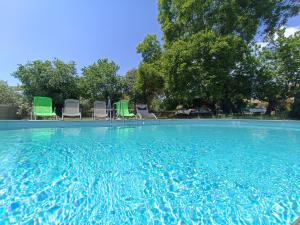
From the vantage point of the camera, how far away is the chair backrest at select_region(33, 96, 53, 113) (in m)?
12.0

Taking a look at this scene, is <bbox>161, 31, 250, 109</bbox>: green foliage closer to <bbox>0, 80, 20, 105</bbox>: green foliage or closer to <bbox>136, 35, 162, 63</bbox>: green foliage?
<bbox>136, 35, 162, 63</bbox>: green foliage

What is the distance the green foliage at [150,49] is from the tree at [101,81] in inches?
124

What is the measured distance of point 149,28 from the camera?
2014 cm

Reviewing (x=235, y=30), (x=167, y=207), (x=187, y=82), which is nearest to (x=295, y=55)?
(x=235, y=30)

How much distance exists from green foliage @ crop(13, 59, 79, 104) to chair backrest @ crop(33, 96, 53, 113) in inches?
105

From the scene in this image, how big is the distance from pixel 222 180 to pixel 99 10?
47.4 feet

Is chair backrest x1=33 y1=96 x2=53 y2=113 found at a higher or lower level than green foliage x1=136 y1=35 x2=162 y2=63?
lower

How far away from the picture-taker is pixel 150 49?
1958 cm

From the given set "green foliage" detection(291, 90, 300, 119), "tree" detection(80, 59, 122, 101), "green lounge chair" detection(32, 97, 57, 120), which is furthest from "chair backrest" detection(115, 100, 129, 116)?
"green foliage" detection(291, 90, 300, 119)

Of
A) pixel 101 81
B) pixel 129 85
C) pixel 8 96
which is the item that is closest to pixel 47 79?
pixel 101 81

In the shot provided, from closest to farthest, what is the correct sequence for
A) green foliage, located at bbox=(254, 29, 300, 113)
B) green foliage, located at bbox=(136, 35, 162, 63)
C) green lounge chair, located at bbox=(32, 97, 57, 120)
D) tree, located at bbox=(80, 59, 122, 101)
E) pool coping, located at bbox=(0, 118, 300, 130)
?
pool coping, located at bbox=(0, 118, 300, 130) → green lounge chair, located at bbox=(32, 97, 57, 120) → tree, located at bbox=(80, 59, 122, 101) → green foliage, located at bbox=(254, 29, 300, 113) → green foliage, located at bbox=(136, 35, 162, 63)

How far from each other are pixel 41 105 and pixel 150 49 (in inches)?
436

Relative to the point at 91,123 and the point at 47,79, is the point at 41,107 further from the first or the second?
the point at 47,79

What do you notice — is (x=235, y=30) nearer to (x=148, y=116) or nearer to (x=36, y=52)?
(x=148, y=116)
